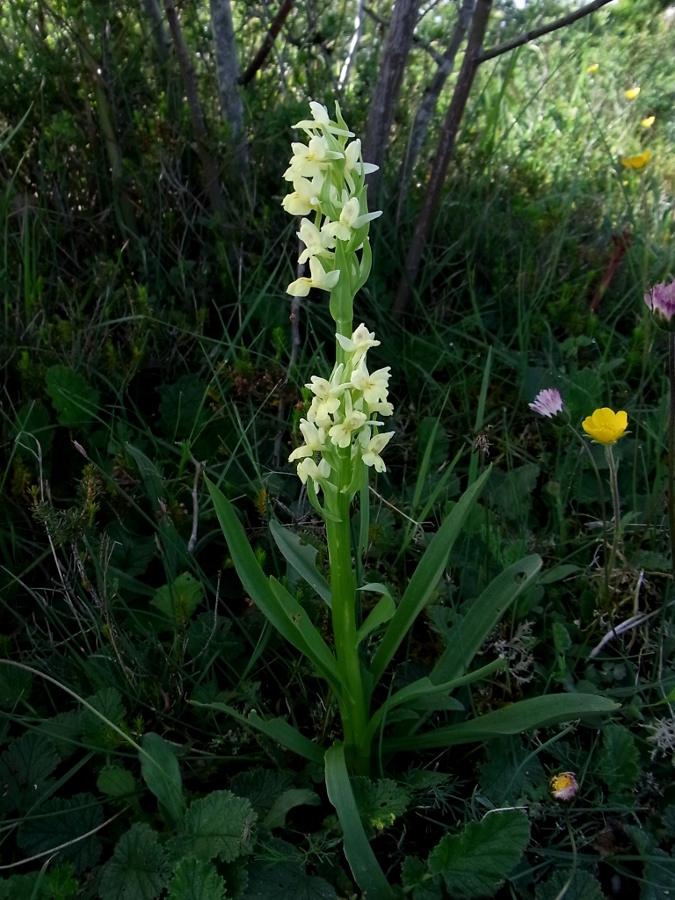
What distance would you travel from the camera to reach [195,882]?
0.88 m

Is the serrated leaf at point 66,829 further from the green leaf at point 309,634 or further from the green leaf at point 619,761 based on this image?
the green leaf at point 619,761

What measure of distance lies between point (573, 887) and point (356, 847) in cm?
31

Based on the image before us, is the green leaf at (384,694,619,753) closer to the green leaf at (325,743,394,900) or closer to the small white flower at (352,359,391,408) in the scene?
the green leaf at (325,743,394,900)

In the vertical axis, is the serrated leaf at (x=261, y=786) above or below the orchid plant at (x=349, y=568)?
below

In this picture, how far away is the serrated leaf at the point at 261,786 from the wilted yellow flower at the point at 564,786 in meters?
0.39

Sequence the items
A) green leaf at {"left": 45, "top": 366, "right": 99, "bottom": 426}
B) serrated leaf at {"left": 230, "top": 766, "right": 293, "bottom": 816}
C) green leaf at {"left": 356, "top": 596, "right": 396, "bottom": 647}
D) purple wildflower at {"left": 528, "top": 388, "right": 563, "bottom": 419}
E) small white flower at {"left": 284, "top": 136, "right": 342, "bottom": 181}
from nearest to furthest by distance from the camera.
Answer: small white flower at {"left": 284, "top": 136, "right": 342, "bottom": 181} → green leaf at {"left": 356, "top": 596, "right": 396, "bottom": 647} → serrated leaf at {"left": 230, "top": 766, "right": 293, "bottom": 816} → purple wildflower at {"left": 528, "top": 388, "right": 563, "bottom": 419} → green leaf at {"left": 45, "top": 366, "right": 99, "bottom": 426}

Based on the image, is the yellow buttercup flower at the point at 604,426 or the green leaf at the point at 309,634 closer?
the green leaf at the point at 309,634

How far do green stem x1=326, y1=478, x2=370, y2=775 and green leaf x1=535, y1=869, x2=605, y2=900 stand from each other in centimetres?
30

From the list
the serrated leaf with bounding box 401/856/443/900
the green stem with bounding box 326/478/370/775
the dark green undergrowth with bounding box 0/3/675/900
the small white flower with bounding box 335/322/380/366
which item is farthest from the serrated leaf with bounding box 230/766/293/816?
the small white flower with bounding box 335/322/380/366

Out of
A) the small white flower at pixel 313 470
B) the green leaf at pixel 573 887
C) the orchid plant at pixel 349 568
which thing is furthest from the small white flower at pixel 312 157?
the green leaf at pixel 573 887

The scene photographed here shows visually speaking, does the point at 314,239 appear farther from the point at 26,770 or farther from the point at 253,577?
the point at 26,770

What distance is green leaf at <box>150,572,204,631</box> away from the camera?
1.20 meters

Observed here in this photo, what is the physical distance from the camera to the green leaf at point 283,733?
0.99 metres

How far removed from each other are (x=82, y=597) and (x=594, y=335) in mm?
1476
